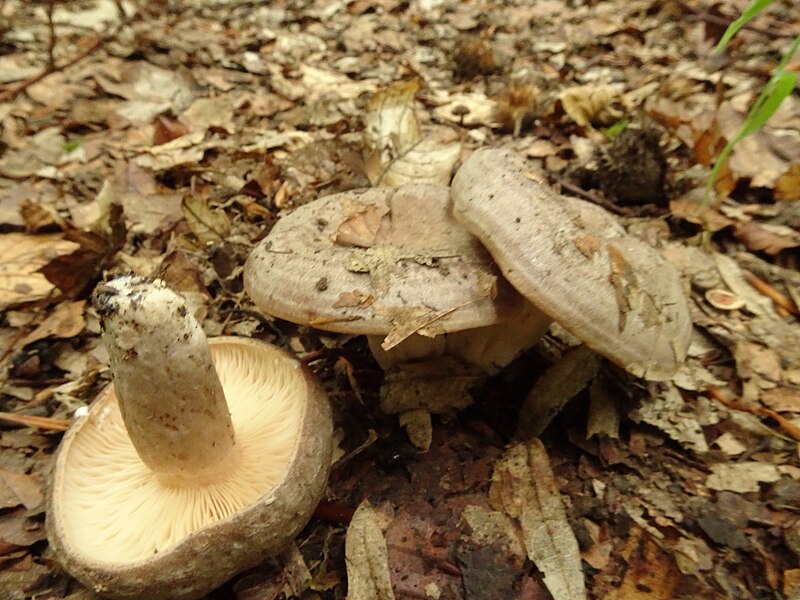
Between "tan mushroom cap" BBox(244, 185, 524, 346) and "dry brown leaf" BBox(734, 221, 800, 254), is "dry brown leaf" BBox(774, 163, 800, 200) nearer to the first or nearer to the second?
"dry brown leaf" BBox(734, 221, 800, 254)

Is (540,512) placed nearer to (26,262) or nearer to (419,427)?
(419,427)

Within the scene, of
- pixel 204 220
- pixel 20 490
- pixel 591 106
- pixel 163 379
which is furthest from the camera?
pixel 591 106

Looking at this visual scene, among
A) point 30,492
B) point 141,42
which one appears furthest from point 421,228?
point 141,42

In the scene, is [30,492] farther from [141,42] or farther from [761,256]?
[141,42]

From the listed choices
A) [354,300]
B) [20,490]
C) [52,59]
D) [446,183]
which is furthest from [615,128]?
[52,59]

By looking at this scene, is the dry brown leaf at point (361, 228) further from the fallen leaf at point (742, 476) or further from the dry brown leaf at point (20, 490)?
the fallen leaf at point (742, 476)

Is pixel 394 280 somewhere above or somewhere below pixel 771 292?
above

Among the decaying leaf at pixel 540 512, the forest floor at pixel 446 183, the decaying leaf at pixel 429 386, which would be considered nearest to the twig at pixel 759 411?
the forest floor at pixel 446 183
